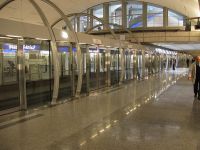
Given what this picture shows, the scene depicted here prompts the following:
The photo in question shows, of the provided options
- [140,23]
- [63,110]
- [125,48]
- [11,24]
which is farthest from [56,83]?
[140,23]

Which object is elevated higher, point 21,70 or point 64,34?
point 64,34

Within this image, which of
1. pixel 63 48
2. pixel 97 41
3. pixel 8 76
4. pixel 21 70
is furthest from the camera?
pixel 63 48

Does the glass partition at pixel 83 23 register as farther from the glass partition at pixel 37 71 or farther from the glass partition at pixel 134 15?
the glass partition at pixel 37 71

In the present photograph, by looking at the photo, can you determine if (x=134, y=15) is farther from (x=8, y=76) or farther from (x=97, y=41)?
(x=8, y=76)

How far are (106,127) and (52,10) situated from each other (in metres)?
24.7

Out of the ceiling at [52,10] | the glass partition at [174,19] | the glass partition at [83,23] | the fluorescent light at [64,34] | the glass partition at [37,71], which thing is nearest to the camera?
the fluorescent light at [64,34]

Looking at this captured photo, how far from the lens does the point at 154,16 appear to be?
34312 mm

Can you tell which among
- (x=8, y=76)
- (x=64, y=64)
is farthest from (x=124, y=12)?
(x=8, y=76)

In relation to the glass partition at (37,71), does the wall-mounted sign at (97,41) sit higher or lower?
higher

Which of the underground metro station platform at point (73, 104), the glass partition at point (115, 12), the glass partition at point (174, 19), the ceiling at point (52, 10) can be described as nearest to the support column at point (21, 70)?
the underground metro station platform at point (73, 104)

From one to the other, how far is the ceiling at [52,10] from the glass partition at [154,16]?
43.1 inches

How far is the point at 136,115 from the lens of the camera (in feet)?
28.1

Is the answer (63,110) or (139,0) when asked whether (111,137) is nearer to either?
(63,110)

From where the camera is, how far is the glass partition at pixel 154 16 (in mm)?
33906
